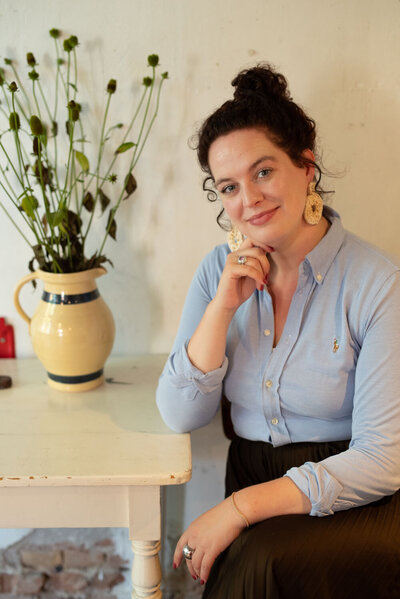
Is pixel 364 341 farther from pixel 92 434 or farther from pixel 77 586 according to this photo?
pixel 77 586

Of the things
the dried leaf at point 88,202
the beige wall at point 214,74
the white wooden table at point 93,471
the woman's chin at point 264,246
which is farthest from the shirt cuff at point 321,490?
the dried leaf at point 88,202

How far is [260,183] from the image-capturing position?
3.50ft

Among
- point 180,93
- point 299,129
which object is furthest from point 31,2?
point 299,129

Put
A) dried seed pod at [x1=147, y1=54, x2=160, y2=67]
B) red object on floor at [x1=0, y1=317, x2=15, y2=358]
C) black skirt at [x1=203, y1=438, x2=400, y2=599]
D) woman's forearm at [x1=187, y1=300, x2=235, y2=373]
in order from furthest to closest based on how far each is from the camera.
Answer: red object on floor at [x1=0, y1=317, x2=15, y2=358] < dried seed pod at [x1=147, y1=54, x2=160, y2=67] < woman's forearm at [x1=187, y1=300, x2=235, y2=373] < black skirt at [x1=203, y1=438, x2=400, y2=599]

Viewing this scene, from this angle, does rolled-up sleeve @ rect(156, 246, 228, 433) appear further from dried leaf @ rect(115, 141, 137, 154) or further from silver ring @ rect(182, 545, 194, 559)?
dried leaf @ rect(115, 141, 137, 154)

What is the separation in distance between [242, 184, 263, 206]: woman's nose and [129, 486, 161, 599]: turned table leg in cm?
59

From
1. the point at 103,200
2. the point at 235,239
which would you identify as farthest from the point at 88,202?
the point at 235,239

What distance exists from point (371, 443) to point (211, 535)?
13.6 inches

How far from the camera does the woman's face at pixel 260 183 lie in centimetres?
106

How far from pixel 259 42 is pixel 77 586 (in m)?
1.66

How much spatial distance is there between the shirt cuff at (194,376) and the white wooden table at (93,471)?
4.5 inches

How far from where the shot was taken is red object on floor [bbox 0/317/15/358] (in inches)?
60.8

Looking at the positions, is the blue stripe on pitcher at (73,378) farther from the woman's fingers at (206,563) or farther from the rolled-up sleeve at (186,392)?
the woman's fingers at (206,563)

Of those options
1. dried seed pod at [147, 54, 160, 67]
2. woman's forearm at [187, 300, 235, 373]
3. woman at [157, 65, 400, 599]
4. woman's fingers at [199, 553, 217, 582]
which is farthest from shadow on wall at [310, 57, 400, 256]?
woman's fingers at [199, 553, 217, 582]
